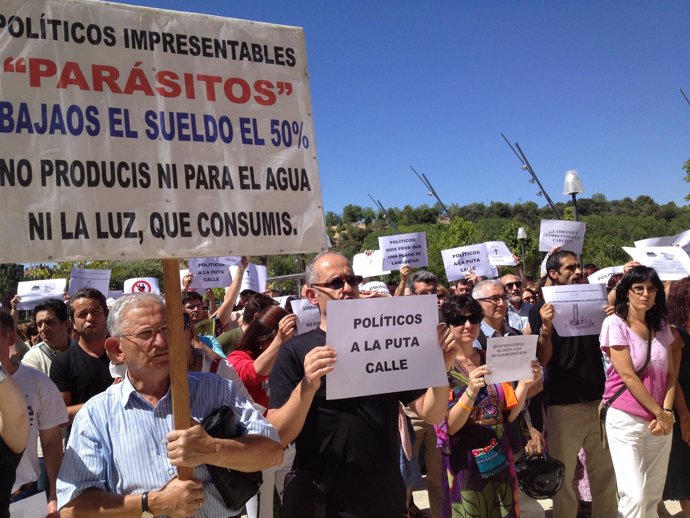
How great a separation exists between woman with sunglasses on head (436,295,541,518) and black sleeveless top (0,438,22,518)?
240 cm

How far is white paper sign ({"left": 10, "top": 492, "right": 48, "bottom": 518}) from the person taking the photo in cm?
271

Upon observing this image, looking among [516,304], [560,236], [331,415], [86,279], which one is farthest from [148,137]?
[516,304]

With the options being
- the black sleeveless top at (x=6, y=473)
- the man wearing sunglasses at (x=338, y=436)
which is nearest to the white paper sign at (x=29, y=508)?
the black sleeveless top at (x=6, y=473)

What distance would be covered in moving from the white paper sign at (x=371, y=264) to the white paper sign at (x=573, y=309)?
4.29m

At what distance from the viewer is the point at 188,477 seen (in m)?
2.29

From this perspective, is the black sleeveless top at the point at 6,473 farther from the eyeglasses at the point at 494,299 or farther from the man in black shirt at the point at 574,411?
the man in black shirt at the point at 574,411

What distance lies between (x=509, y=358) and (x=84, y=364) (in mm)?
2998

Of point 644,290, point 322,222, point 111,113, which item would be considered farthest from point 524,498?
point 111,113

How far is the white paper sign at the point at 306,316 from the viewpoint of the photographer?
5.53m

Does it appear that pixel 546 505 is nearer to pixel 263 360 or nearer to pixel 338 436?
pixel 263 360

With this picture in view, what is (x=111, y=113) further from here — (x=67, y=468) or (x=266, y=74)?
(x=67, y=468)

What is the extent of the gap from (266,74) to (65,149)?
0.85 meters

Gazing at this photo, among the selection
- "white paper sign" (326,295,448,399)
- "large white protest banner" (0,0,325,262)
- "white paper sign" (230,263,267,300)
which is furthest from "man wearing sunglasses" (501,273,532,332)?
"large white protest banner" (0,0,325,262)

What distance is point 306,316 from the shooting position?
5652 millimetres
